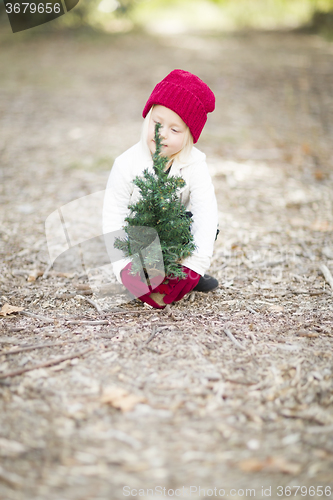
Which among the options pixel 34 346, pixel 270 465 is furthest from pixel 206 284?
pixel 270 465

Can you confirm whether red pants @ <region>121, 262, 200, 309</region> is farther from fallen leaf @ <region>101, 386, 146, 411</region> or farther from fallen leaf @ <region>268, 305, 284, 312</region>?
fallen leaf @ <region>101, 386, 146, 411</region>

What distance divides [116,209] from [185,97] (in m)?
0.80

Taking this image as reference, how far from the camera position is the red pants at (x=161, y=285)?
2.45m

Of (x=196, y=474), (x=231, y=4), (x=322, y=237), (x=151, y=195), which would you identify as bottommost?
(x=322, y=237)

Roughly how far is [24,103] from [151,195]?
5.89m

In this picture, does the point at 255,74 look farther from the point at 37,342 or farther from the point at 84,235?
the point at 37,342

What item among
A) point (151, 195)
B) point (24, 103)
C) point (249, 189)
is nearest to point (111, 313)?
point (151, 195)

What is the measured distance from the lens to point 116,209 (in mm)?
2539

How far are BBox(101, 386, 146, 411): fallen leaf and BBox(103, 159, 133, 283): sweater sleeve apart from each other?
883 mm

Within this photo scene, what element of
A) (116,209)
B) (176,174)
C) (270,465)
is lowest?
(270,465)

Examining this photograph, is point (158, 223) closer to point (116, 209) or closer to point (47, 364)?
point (116, 209)

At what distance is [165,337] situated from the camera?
2.20 meters

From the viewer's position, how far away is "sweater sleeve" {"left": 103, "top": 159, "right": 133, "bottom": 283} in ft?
8.18

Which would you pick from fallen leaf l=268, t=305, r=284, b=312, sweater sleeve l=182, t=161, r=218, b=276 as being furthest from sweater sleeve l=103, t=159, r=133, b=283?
fallen leaf l=268, t=305, r=284, b=312
